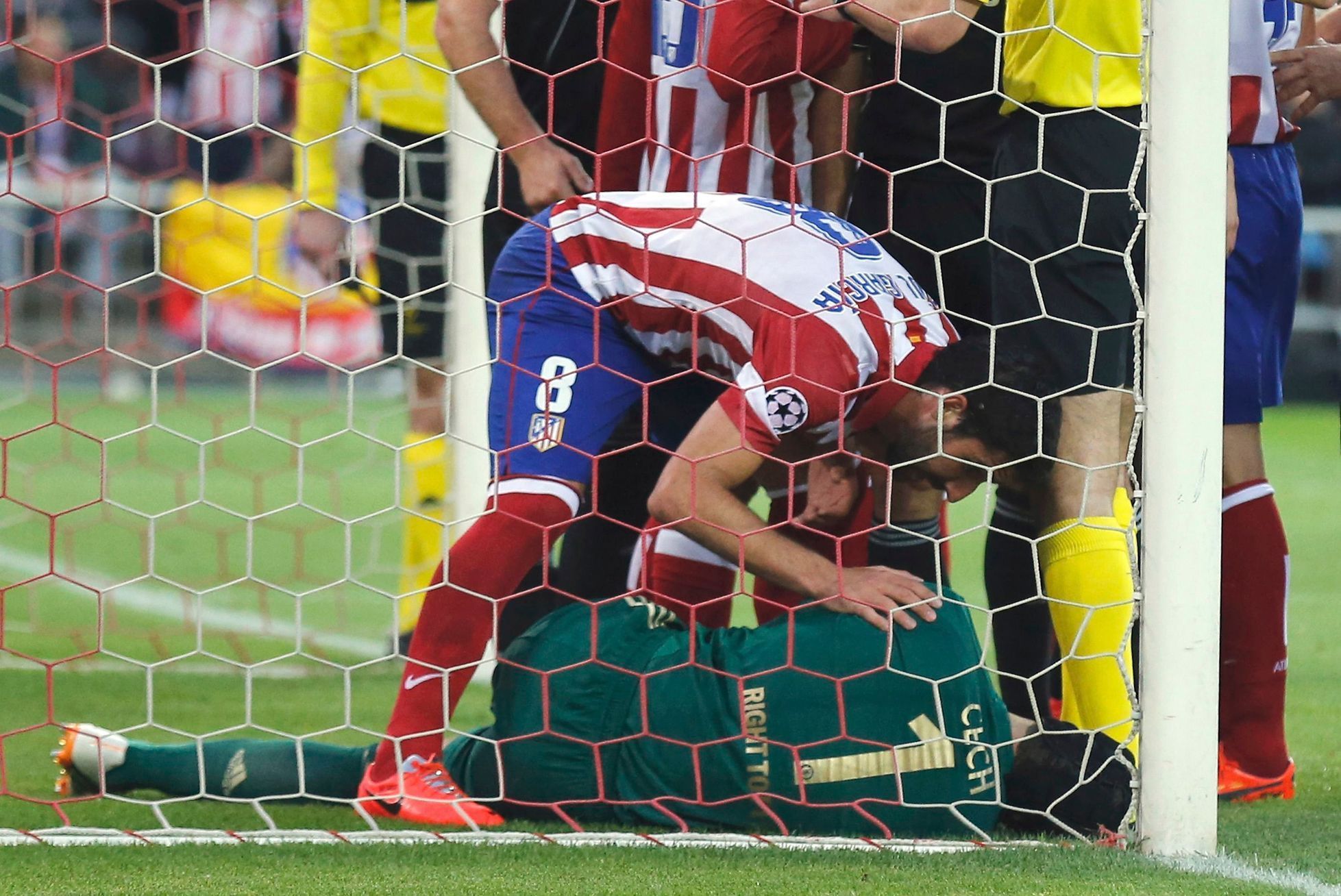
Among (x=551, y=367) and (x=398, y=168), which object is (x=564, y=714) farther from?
(x=398, y=168)

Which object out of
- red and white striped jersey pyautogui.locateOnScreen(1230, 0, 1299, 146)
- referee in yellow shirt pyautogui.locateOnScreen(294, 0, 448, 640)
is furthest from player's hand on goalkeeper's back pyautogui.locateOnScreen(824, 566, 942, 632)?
referee in yellow shirt pyautogui.locateOnScreen(294, 0, 448, 640)

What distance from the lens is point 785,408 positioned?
2229 millimetres

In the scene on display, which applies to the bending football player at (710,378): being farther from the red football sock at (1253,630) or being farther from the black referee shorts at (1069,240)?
the red football sock at (1253,630)

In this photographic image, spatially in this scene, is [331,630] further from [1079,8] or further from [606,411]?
[1079,8]

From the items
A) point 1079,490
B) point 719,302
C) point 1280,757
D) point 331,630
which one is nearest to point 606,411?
point 719,302

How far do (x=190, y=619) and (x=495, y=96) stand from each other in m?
1.96

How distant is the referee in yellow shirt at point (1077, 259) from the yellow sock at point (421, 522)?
1.43m

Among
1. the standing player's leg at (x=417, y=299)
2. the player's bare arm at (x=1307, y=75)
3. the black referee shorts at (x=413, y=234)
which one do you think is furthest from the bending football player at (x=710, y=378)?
the black referee shorts at (x=413, y=234)

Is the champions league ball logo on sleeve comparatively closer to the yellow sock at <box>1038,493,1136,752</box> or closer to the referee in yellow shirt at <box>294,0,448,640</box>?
the yellow sock at <box>1038,493,1136,752</box>

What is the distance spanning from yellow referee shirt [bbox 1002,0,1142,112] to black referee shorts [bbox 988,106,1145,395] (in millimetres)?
23

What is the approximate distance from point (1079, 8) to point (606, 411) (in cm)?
85

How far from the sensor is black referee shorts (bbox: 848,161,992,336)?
2.79m

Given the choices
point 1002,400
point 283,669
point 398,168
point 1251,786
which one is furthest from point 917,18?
point 283,669

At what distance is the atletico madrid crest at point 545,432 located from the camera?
2426 millimetres
